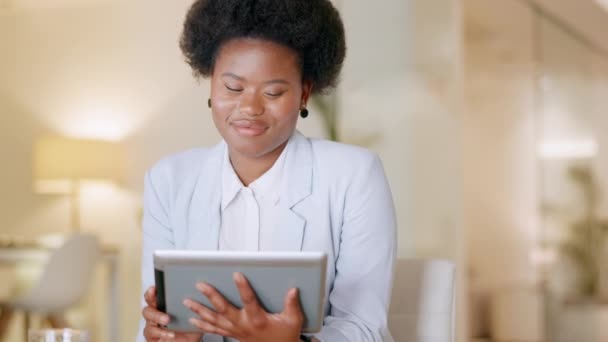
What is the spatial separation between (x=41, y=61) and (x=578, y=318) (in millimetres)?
5680

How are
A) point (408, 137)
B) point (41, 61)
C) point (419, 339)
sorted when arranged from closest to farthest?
point (419, 339), point (41, 61), point (408, 137)

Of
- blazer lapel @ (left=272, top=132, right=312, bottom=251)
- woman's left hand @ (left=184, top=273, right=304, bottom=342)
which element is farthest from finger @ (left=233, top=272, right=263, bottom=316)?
blazer lapel @ (left=272, top=132, right=312, bottom=251)

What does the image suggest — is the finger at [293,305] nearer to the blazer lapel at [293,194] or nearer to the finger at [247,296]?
the finger at [247,296]

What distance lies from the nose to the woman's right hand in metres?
0.38

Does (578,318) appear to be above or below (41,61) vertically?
below

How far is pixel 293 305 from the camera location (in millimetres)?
1451

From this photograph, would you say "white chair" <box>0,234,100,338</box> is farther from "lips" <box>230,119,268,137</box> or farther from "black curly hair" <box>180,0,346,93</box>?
"lips" <box>230,119,268,137</box>

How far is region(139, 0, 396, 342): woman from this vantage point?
69.3 inches

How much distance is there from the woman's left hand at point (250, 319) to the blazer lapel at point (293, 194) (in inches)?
14.2

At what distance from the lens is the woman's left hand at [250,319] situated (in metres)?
1.45

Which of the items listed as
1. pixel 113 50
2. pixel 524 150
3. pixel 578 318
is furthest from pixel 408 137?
pixel 578 318

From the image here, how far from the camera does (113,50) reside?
131 inches

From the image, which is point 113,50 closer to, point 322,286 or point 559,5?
point 322,286

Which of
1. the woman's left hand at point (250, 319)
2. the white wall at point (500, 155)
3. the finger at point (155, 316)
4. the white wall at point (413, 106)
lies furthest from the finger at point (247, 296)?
the white wall at point (500, 155)
